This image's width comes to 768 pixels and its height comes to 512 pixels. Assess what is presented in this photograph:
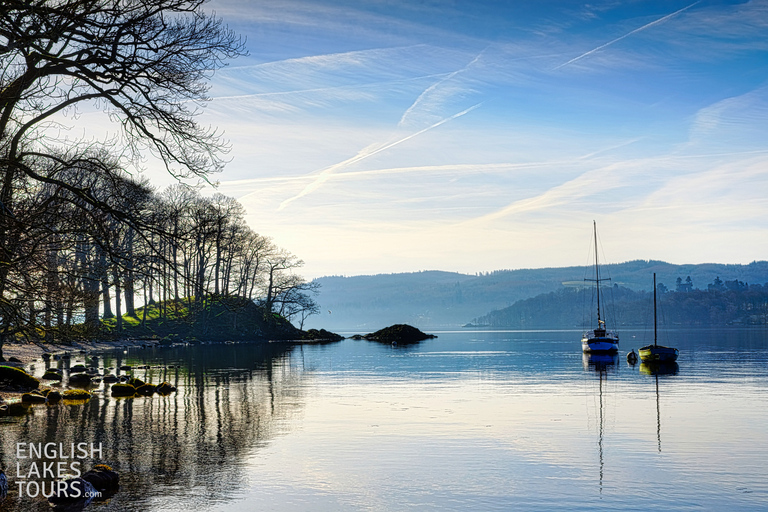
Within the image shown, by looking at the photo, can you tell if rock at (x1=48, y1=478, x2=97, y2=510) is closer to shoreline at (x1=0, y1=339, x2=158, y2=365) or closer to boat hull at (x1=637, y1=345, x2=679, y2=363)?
shoreline at (x1=0, y1=339, x2=158, y2=365)

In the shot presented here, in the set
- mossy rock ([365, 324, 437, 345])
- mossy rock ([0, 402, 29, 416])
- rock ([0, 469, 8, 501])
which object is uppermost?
rock ([0, 469, 8, 501])

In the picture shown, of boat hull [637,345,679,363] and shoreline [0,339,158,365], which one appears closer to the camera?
shoreline [0,339,158,365]

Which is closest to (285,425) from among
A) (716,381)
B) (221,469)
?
(221,469)

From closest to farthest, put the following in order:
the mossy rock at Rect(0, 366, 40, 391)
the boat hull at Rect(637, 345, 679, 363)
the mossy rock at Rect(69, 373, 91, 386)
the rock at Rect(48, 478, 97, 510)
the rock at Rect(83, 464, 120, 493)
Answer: the rock at Rect(48, 478, 97, 510) → the rock at Rect(83, 464, 120, 493) → the mossy rock at Rect(0, 366, 40, 391) → the mossy rock at Rect(69, 373, 91, 386) → the boat hull at Rect(637, 345, 679, 363)

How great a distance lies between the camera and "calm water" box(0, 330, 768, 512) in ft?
55.6

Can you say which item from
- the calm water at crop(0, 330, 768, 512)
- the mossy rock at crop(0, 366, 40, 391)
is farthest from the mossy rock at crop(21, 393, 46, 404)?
the mossy rock at crop(0, 366, 40, 391)

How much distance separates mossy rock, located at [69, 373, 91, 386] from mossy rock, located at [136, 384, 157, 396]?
481 centimetres

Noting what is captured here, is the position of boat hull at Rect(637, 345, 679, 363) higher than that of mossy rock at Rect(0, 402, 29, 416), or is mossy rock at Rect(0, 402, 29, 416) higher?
mossy rock at Rect(0, 402, 29, 416)

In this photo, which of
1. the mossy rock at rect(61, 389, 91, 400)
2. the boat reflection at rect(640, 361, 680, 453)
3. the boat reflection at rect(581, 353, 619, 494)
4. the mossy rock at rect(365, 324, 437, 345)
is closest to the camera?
the boat reflection at rect(581, 353, 619, 494)

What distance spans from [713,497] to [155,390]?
31272mm

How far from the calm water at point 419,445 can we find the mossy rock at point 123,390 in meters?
1.62

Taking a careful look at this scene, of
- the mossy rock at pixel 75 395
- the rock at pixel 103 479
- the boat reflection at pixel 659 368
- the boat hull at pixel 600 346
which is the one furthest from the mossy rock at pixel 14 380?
the boat hull at pixel 600 346

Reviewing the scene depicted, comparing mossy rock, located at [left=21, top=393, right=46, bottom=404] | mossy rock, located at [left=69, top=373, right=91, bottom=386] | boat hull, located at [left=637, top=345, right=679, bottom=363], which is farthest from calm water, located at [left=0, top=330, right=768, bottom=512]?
boat hull, located at [left=637, top=345, right=679, bottom=363]

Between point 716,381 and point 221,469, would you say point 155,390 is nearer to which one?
point 221,469
